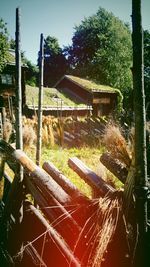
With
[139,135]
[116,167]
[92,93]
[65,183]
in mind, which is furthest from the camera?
[92,93]

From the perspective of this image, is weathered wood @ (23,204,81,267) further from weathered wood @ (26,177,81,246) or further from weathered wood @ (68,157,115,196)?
weathered wood @ (68,157,115,196)

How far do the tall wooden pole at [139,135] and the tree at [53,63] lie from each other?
50607mm

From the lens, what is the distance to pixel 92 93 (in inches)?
1078

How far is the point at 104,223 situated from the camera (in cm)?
226

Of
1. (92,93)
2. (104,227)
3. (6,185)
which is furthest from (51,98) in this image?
(104,227)

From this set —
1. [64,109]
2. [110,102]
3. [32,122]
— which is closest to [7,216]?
[32,122]

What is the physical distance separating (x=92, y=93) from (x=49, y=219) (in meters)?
24.9

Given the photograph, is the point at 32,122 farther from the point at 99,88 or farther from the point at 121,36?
the point at 121,36

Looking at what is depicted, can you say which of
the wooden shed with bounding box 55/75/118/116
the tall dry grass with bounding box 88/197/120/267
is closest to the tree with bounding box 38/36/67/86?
the wooden shed with bounding box 55/75/118/116

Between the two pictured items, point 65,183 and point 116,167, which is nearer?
point 116,167

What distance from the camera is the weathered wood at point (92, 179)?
10.4 ft

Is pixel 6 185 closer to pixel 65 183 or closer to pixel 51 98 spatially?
pixel 65 183

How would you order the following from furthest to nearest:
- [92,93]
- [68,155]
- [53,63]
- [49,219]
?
[53,63], [92,93], [68,155], [49,219]

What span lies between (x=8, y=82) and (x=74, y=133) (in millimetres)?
13164
